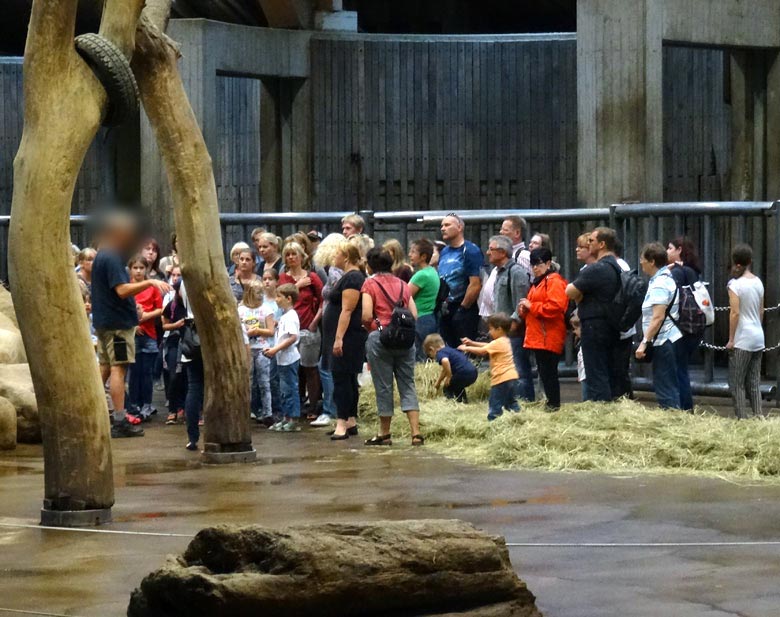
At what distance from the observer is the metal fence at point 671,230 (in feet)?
52.1

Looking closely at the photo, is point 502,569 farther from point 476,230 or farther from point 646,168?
point 476,230

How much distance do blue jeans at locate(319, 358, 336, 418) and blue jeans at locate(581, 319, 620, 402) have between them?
100 inches

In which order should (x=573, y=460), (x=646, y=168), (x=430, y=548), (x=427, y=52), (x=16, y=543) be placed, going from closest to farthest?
1. (x=430, y=548)
2. (x=16, y=543)
3. (x=573, y=460)
4. (x=646, y=168)
5. (x=427, y=52)

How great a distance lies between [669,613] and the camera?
23.0 feet

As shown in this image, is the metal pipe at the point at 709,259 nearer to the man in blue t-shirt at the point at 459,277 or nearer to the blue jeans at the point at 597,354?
the blue jeans at the point at 597,354

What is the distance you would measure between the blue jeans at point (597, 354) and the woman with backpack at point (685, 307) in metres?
0.61

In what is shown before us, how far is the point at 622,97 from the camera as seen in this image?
60.8 ft

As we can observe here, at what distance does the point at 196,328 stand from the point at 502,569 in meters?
6.41

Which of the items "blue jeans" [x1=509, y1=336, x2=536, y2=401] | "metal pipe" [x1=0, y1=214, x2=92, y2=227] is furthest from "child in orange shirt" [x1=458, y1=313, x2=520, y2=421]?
"metal pipe" [x1=0, y1=214, x2=92, y2=227]

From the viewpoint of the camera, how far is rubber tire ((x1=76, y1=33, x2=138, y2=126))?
9.58 metres

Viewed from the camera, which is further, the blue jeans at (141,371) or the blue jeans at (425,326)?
the blue jeans at (425,326)

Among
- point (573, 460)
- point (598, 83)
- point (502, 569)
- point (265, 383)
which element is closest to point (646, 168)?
point (598, 83)

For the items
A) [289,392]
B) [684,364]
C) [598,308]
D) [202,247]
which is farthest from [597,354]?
[202,247]

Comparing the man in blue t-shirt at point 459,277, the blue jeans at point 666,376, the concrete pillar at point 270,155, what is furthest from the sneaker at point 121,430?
the concrete pillar at point 270,155
